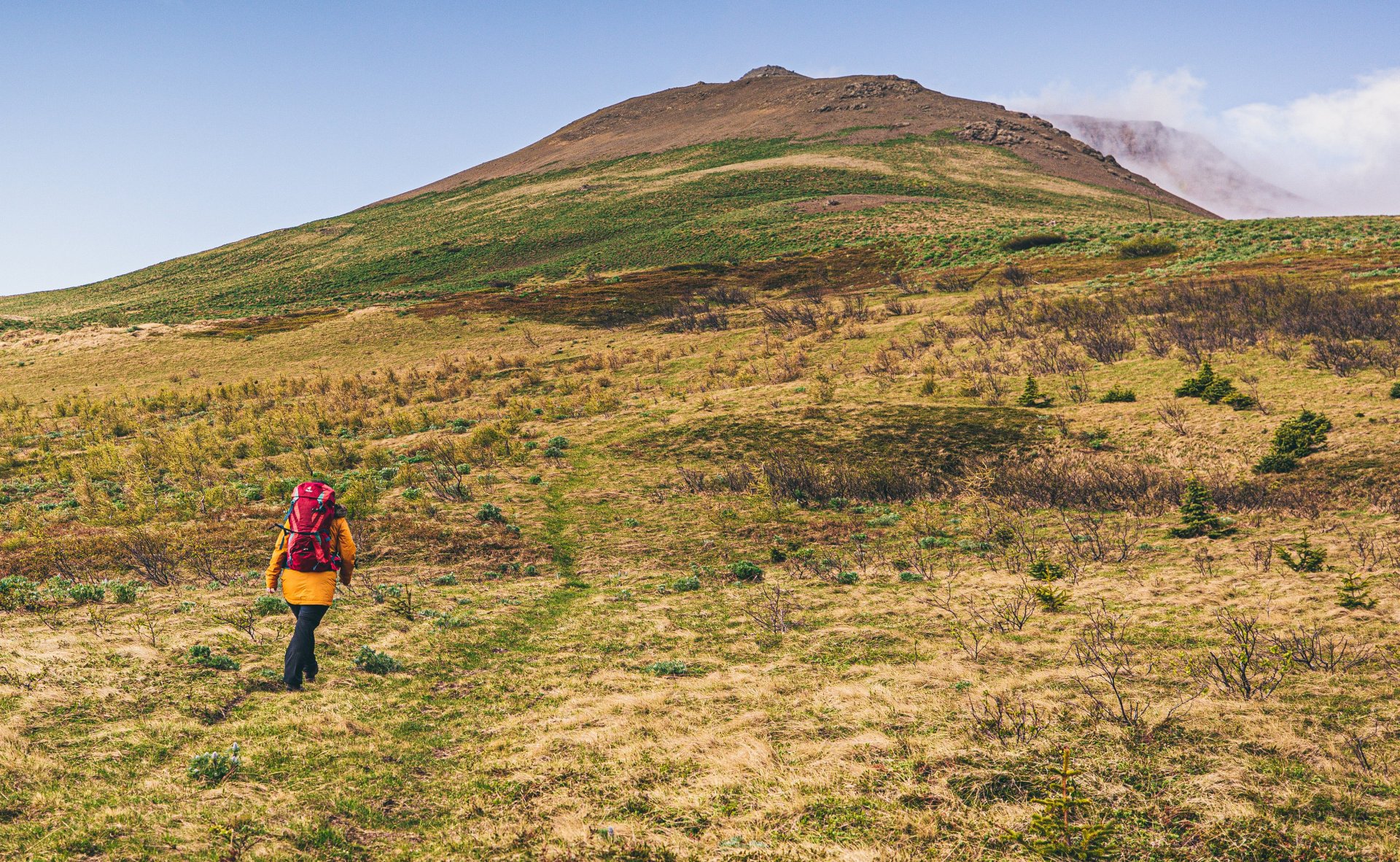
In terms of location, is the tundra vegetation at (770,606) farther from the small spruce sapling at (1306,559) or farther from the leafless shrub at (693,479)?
the leafless shrub at (693,479)

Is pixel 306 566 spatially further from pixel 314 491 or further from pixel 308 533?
pixel 314 491

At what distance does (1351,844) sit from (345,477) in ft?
81.2

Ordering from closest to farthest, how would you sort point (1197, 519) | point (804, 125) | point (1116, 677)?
point (1116, 677), point (1197, 519), point (804, 125)

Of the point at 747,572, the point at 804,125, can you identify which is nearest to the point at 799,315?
the point at 747,572

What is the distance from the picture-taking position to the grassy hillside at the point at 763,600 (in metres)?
6.04

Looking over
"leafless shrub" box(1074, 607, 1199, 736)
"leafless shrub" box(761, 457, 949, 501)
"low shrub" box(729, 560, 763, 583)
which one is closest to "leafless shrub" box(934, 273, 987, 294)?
"leafless shrub" box(761, 457, 949, 501)

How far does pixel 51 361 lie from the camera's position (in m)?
52.2

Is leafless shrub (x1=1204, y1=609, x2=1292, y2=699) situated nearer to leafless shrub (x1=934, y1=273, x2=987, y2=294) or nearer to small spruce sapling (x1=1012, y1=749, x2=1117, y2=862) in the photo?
small spruce sapling (x1=1012, y1=749, x2=1117, y2=862)

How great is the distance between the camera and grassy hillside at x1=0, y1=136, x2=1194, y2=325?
8681 cm

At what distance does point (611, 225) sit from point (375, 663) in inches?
4100

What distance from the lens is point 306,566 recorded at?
862 cm

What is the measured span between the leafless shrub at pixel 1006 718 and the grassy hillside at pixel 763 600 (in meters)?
0.10

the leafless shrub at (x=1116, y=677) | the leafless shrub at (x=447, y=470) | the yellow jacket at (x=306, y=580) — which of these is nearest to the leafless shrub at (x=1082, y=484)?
the leafless shrub at (x=1116, y=677)

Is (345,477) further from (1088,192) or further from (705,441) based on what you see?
(1088,192)
